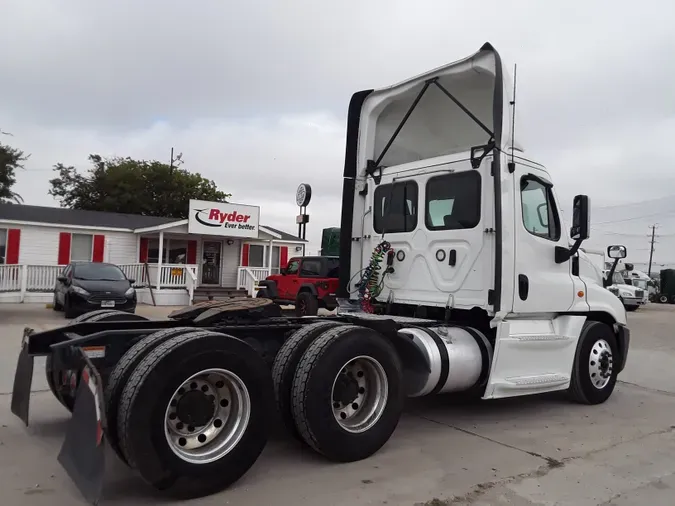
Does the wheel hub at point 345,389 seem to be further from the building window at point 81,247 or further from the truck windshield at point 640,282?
the truck windshield at point 640,282

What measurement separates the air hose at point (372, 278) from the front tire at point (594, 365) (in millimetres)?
2409

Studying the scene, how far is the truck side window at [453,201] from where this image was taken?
6.09m

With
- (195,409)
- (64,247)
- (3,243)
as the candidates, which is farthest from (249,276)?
(195,409)

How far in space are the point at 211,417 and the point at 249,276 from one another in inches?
812

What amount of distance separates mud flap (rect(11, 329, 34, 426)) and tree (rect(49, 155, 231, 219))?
41.5m

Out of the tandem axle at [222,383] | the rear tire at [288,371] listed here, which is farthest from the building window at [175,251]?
the rear tire at [288,371]

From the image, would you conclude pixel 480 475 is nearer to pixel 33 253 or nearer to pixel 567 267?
pixel 567 267

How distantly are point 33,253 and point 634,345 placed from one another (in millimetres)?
19957

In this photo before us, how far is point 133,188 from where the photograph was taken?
4466 centimetres

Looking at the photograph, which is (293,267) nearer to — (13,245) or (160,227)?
(160,227)

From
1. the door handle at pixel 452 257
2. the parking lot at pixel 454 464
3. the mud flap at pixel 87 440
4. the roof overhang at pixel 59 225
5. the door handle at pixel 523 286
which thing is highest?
the roof overhang at pixel 59 225

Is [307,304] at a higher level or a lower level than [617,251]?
lower

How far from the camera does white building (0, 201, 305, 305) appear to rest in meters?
20.6

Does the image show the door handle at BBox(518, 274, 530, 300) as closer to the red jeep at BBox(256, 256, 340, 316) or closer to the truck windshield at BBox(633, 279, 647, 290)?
the red jeep at BBox(256, 256, 340, 316)
